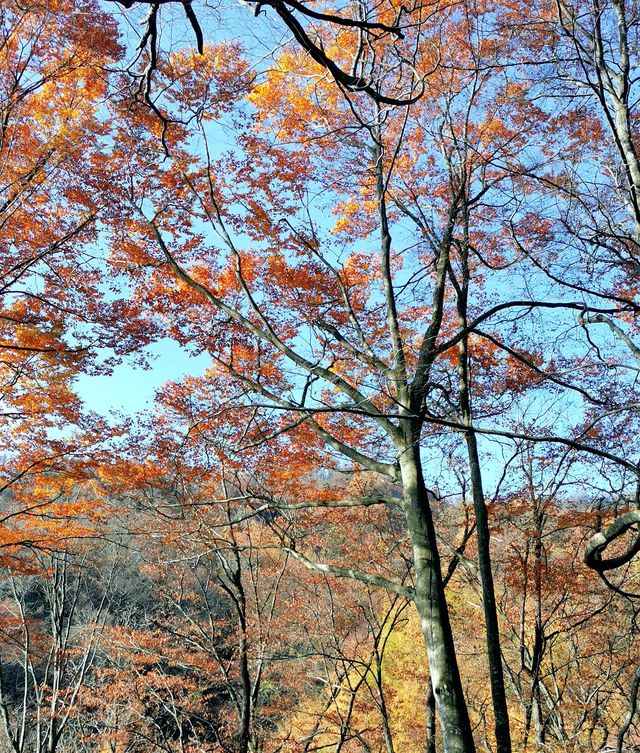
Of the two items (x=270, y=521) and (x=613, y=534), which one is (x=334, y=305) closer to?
(x=270, y=521)

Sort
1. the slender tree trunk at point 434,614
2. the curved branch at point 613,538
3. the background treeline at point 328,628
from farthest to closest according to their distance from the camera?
the background treeline at point 328,628 → the slender tree trunk at point 434,614 → the curved branch at point 613,538

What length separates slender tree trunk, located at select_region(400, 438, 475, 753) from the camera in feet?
12.4

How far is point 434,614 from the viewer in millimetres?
4074

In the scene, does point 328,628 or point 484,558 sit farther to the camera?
point 328,628

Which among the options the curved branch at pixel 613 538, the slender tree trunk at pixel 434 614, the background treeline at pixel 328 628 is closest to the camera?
the curved branch at pixel 613 538

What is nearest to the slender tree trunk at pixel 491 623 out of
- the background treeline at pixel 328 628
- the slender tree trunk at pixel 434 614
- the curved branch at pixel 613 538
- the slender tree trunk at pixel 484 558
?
the slender tree trunk at pixel 484 558

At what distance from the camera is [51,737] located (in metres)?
9.43

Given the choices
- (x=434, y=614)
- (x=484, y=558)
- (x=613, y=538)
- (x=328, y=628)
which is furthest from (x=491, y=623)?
(x=328, y=628)

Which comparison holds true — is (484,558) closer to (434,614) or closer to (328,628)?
(434,614)

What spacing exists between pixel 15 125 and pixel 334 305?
3952mm

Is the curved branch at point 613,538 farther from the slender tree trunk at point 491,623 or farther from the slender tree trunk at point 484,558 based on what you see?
the slender tree trunk at point 491,623

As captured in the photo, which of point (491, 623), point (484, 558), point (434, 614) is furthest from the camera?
point (484, 558)

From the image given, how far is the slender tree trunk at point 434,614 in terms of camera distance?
3.77m

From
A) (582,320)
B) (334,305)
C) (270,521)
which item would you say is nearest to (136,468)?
(270,521)
